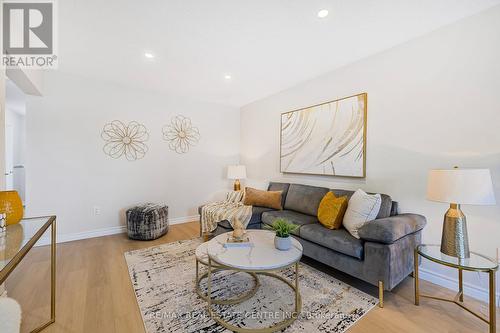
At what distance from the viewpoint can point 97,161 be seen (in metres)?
3.37

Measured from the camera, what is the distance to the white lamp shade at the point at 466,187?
150 cm

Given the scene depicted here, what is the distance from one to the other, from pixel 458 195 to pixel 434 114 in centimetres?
96

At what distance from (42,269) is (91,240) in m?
0.86

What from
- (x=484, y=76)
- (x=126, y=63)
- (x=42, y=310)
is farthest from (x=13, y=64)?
(x=484, y=76)

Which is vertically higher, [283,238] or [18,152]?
[18,152]

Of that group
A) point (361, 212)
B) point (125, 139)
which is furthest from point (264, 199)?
point (125, 139)

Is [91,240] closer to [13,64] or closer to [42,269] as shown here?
[42,269]

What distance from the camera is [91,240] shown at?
3188 mm

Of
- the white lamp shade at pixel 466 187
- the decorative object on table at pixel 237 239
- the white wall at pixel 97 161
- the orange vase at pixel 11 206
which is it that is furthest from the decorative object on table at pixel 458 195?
the white wall at pixel 97 161

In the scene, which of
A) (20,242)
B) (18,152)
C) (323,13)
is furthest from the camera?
(18,152)

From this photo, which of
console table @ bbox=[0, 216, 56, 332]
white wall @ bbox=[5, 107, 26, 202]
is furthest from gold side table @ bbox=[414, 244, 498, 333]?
white wall @ bbox=[5, 107, 26, 202]

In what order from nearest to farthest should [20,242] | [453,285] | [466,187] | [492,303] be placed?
[20,242], [492,303], [466,187], [453,285]

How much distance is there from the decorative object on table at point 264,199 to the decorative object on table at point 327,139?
58cm

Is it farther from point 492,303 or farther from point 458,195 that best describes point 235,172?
point 492,303
